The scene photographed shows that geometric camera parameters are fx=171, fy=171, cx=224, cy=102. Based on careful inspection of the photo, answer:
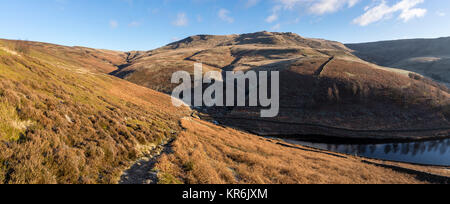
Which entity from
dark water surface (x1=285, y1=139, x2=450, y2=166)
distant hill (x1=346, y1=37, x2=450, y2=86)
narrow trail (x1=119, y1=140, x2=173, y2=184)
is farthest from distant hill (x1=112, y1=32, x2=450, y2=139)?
distant hill (x1=346, y1=37, x2=450, y2=86)

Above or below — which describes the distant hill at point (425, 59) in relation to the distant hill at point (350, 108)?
above

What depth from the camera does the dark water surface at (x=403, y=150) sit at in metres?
32.4

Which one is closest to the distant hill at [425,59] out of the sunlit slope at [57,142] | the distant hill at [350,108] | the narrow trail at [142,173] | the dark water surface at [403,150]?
the distant hill at [350,108]

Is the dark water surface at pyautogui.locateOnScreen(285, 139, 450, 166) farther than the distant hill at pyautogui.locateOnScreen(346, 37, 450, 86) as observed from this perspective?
No

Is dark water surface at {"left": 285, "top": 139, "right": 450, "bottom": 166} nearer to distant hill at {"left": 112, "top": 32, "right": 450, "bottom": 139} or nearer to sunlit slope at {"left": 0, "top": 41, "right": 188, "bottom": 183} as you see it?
distant hill at {"left": 112, "top": 32, "right": 450, "bottom": 139}

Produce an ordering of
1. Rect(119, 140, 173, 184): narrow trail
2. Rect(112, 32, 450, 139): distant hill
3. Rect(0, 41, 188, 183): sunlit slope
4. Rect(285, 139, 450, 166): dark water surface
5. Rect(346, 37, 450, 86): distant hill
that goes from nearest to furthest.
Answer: Rect(0, 41, 188, 183): sunlit slope < Rect(119, 140, 173, 184): narrow trail < Rect(285, 139, 450, 166): dark water surface < Rect(112, 32, 450, 139): distant hill < Rect(346, 37, 450, 86): distant hill

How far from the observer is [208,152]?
1534 cm

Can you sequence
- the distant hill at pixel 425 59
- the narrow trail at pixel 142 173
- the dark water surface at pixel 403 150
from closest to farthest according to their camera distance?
the narrow trail at pixel 142 173
the dark water surface at pixel 403 150
the distant hill at pixel 425 59

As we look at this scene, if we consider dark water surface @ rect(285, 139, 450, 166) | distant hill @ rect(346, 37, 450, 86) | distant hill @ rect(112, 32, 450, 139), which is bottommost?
dark water surface @ rect(285, 139, 450, 166)

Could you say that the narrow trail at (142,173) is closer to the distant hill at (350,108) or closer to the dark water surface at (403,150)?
the dark water surface at (403,150)

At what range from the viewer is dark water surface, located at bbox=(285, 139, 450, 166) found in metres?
32.4

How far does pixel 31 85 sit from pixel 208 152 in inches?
616
